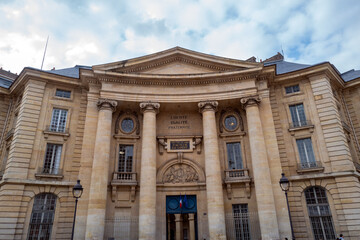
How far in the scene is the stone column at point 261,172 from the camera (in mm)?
16641

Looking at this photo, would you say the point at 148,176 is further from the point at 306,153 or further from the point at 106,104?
the point at 306,153

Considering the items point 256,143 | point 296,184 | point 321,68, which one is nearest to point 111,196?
point 256,143

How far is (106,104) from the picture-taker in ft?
64.7

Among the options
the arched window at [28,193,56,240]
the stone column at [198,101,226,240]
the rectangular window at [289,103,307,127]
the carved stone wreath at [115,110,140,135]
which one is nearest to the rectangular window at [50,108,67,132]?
the carved stone wreath at [115,110,140,135]

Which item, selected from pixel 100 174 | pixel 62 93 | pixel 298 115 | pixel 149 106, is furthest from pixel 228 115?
pixel 62 93

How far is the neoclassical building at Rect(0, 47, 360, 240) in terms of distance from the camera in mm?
17172

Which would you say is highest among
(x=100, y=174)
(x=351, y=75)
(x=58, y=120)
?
(x=351, y=75)

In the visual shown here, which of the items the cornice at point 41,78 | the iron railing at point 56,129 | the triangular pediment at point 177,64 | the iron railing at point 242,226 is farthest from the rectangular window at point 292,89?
the iron railing at point 56,129

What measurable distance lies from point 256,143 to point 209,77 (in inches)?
253

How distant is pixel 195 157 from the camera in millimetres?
21047

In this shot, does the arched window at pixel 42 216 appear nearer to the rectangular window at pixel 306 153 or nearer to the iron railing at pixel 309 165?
the iron railing at pixel 309 165

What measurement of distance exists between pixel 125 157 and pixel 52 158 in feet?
17.6

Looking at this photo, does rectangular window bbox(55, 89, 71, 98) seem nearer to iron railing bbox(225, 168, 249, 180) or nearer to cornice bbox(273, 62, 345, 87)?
iron railing bbox(225, 168, 249, 180)

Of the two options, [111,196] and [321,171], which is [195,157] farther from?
[321,171]
